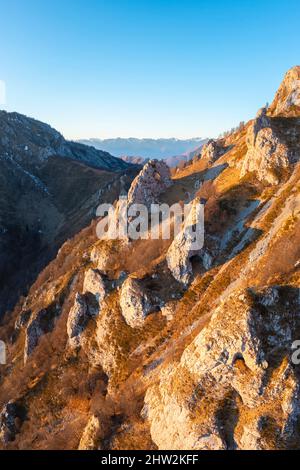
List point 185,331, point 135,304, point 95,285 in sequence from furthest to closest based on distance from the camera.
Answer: point 95,285
point 135,304
point 185,331

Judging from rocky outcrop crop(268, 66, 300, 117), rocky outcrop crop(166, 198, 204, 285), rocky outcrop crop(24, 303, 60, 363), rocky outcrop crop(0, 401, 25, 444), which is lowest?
rocky outcrop crop(0, 401, 25, 444)

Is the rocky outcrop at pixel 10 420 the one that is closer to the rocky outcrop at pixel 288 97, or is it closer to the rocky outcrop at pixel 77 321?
the rocky outcrop at pixel 77 321

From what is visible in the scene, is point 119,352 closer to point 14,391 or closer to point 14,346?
point 14,391

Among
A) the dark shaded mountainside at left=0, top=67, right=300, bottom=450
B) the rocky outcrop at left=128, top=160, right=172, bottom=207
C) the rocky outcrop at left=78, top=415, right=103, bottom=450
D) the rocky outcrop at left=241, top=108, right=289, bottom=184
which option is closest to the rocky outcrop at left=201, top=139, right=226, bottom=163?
the dark shaded mountainside at left=0, top=67, right=300, bottom=450

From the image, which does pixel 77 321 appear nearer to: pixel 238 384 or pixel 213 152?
pixel 238 384

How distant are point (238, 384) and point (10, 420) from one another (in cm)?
4950

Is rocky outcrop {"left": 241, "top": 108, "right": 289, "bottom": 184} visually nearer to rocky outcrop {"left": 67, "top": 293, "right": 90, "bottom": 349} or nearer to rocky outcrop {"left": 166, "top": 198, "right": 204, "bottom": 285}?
rocky outcrop {"left": 166, "top": 198, "right": 204, "bottom": 285}

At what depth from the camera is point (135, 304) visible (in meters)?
71.9

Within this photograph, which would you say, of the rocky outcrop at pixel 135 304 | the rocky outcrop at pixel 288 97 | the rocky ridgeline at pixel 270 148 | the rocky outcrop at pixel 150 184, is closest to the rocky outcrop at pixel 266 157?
the rocky ridgeline at pixel 270 148

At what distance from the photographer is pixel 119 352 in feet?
230

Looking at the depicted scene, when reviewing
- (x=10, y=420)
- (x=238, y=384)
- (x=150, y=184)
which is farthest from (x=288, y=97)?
(x=10, y=420)

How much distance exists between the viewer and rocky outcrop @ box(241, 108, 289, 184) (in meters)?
85.4

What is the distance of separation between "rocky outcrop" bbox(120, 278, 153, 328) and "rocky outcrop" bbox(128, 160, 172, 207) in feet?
120

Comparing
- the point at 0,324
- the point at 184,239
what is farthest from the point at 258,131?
the point at 0,324
